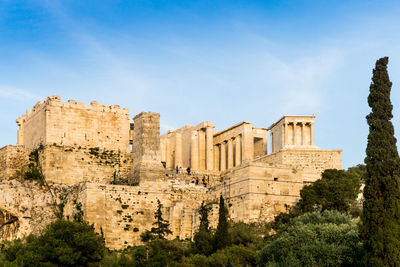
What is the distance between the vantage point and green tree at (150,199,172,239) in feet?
178

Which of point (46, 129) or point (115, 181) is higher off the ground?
point (46, 129)

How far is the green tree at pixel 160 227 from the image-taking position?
54.3 m

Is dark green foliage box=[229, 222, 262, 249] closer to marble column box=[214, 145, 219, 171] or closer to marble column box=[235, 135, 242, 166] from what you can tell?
marble column box=[235, 135, 242, 166]

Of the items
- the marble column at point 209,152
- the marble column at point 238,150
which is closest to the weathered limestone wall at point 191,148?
the marble column at point 209,152

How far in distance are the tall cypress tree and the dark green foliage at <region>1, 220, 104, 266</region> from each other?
Answer: 16.6m

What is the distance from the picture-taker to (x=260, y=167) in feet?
184

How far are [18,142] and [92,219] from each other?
17038mm

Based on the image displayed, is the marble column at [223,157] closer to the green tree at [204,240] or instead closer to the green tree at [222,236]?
the green tree at [204,240]

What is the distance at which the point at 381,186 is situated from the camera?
3847 centimetres

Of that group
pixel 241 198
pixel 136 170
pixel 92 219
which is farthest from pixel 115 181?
pixel 241 198

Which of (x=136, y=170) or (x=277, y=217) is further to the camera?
(x=136, y=170)

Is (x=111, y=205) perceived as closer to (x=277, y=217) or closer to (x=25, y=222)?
(x=25, y=222)

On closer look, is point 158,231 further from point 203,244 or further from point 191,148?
point 191,148

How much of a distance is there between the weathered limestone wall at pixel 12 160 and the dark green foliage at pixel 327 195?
20.5 meters
